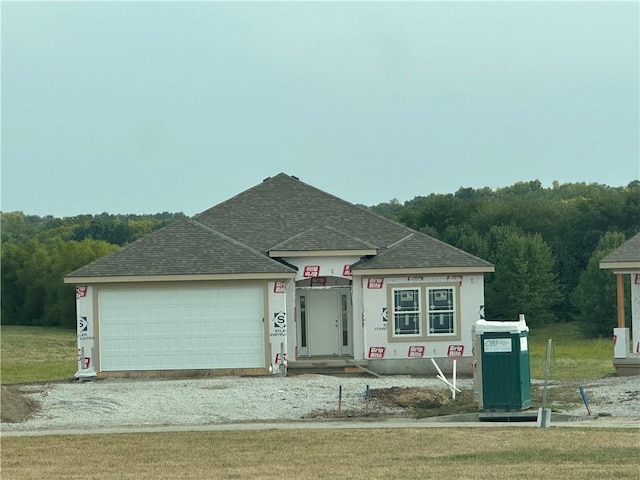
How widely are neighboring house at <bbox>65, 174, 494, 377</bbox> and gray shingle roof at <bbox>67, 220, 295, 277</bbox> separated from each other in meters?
0.05

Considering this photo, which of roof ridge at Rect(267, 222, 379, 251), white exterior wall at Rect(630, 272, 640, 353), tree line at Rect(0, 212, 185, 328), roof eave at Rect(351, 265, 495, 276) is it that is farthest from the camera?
tree line at Rect(0, 212, 185, 328)

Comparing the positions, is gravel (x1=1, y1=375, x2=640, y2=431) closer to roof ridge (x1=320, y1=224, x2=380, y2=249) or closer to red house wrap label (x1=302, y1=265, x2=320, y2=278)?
red house wrap label (x1=302, y1=265, x2=320, y2=278)

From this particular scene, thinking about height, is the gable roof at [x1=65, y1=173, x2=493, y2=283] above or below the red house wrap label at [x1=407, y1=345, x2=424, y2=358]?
above

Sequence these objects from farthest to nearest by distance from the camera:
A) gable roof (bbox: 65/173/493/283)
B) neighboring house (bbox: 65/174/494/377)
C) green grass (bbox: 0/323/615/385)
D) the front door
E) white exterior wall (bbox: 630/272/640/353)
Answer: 1. green grass (bbox: 0/323/615/385)
2. the front door
3. gable roof (bbox: 65/173/493/283)
4. neighboring house (bbox: 65/174/494/377)
5. white exterior wall (bbox: 630/272/640/353)

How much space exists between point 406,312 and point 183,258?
619 centimetres

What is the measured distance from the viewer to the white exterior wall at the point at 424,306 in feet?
105

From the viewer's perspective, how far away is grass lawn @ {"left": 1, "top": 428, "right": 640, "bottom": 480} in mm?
14281

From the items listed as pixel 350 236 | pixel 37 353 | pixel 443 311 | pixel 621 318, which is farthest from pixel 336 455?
pixel 37 353

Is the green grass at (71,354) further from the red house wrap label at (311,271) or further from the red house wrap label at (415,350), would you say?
the red house wrap label at (311,271)

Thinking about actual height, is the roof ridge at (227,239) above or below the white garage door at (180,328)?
above

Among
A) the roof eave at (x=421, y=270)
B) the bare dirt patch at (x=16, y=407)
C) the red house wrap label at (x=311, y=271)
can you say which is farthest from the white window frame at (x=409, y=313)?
the bare dirt patch at (x=16, y=407)

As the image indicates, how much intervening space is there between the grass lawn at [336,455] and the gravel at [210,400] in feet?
9.30

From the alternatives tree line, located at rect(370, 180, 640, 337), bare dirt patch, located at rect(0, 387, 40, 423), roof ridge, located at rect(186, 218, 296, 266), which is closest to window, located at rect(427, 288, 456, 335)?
roof ridge, located at rect(186, 218, 296, 266)

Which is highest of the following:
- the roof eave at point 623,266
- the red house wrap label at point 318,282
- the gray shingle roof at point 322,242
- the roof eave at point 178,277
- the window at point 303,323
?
the gray shingle roof at point 322,242
